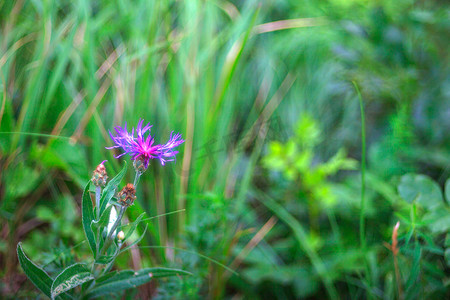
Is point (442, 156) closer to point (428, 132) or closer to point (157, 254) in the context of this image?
point (428, 132)

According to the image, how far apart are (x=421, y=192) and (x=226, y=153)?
0.75 m

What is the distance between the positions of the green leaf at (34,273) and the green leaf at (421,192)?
0.78m

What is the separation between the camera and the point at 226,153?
157 cm

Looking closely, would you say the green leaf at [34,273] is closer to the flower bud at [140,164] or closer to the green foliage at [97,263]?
the green foliage at [97,263]

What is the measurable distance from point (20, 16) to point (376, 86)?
4.60ft

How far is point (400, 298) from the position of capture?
3.19 ft

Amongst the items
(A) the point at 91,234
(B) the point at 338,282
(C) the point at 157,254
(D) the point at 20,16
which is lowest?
(B) the point at 338,282

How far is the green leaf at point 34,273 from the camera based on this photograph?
0.70 meters

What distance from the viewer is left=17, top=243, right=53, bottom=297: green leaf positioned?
0.70m

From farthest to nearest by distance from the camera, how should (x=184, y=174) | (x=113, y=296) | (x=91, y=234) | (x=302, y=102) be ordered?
(x=302, y=102), (x=184, y=174), (x=113, y=296), (x=91, y=234)

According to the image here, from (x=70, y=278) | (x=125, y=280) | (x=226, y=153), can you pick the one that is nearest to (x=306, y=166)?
(x=226, y=153)

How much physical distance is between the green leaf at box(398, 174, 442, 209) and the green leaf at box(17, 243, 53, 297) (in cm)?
78

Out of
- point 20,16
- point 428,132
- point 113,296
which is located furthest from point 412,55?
point 20,16

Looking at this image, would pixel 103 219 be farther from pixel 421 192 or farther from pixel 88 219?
pixel 421 192
